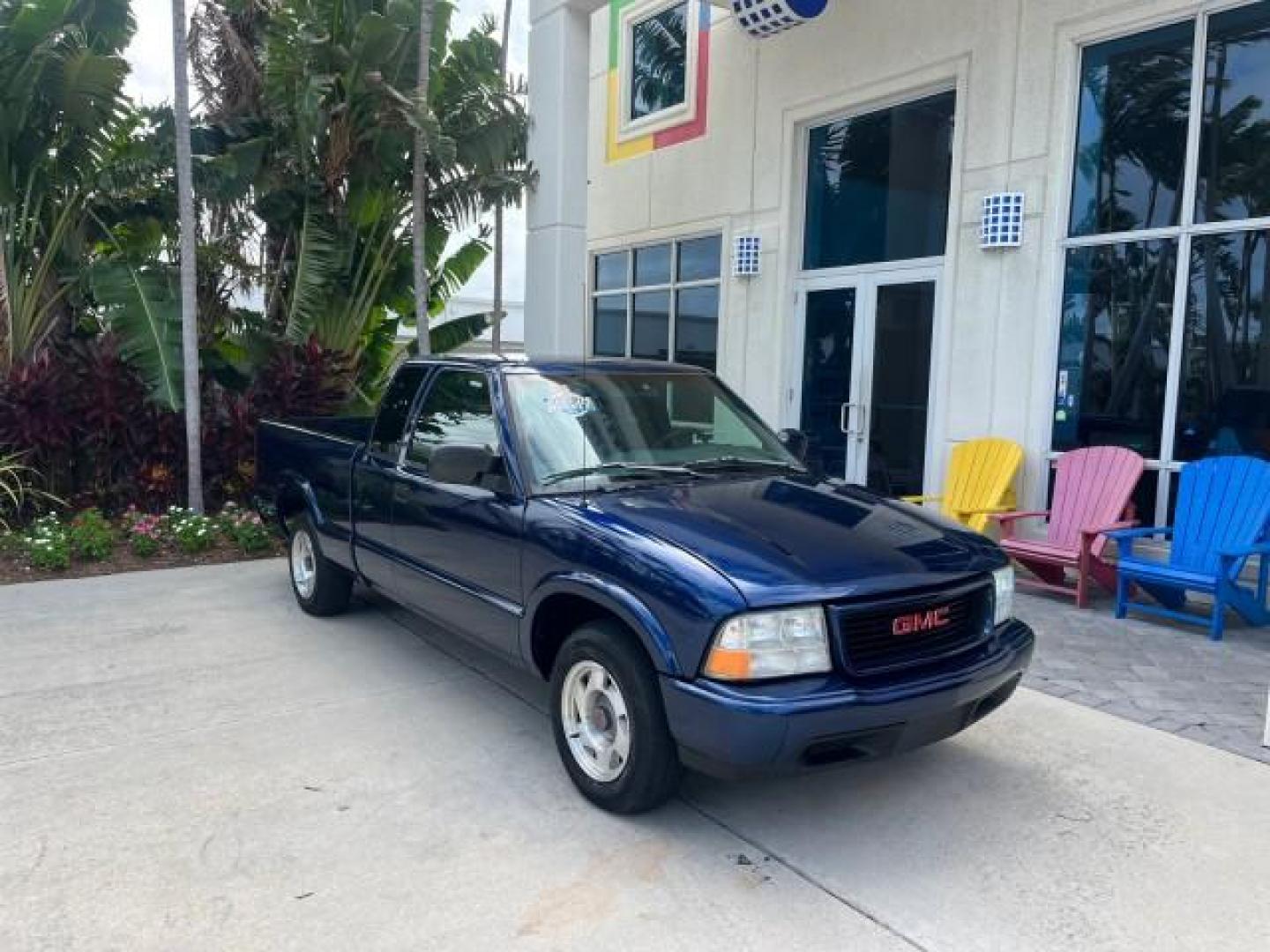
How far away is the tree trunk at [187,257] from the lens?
8.21 metres

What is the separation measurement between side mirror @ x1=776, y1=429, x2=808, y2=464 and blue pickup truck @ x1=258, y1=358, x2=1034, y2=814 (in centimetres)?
3

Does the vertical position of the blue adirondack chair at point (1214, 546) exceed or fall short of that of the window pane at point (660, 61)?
it falls short

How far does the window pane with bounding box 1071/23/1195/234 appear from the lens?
22.2 feet

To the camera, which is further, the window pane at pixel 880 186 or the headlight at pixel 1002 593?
the window pane at pixel 880 186

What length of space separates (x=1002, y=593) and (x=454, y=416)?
2.72 meters

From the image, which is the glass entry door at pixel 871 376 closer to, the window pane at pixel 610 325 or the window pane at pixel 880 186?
the window pane at pixel 880 186

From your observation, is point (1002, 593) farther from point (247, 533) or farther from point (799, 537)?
point (247, 533)

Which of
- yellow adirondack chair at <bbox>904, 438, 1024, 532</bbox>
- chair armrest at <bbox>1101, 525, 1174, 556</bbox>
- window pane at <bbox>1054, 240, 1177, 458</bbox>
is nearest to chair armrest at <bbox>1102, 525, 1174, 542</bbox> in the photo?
chair armrest at <bbox>1101, 525, 1174, 556</bbox>

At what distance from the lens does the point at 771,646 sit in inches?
119

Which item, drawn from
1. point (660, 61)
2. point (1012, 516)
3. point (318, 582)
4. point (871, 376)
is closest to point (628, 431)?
point (318, 582)

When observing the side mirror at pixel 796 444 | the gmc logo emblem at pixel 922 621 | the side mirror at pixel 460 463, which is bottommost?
the gmc logo emblem at pixel 922 621

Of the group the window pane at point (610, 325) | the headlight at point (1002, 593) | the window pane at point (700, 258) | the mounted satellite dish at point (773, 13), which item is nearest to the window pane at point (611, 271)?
the window pane at point (610, 325)

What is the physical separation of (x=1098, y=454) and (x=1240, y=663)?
200 cm

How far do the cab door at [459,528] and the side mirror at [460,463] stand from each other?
3.5 inches
